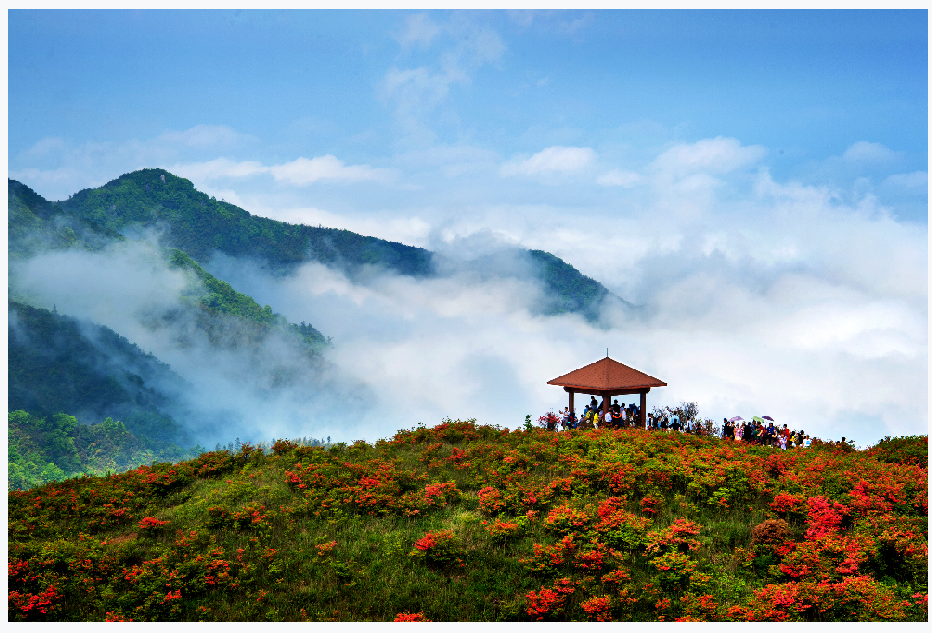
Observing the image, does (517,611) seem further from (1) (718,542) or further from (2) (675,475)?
(2) (675,475)

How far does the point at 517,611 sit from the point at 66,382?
100 m

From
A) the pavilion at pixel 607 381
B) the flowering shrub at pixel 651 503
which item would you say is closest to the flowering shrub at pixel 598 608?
the flowering shrub at pixel 651 503

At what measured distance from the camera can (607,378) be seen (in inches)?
864

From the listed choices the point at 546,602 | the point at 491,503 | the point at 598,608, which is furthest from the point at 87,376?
the point at 598,608

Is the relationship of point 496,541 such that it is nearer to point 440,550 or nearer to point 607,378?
point 440,550

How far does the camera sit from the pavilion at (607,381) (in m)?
21.8

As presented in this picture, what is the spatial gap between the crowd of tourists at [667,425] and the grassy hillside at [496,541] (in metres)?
5.82

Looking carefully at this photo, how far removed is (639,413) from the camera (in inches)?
923

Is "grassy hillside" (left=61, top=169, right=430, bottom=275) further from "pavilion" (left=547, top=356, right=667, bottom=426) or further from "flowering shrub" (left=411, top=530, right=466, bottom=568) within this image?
"flowering shrub" (left=411, top=530, right=466, bottom=568)

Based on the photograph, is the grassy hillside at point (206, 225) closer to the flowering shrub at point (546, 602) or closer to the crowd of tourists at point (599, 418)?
the crowd of tourists at point (599, 418)

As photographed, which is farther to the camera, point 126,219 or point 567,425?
point 126,219

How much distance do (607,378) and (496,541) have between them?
11.5 m

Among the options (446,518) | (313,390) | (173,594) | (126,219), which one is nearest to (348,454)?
(446,518)

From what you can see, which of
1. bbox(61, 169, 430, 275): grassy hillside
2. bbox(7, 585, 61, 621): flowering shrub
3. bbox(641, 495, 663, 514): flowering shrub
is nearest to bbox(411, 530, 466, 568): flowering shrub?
bbox(641, 495, 663, 514): flowering shrub
